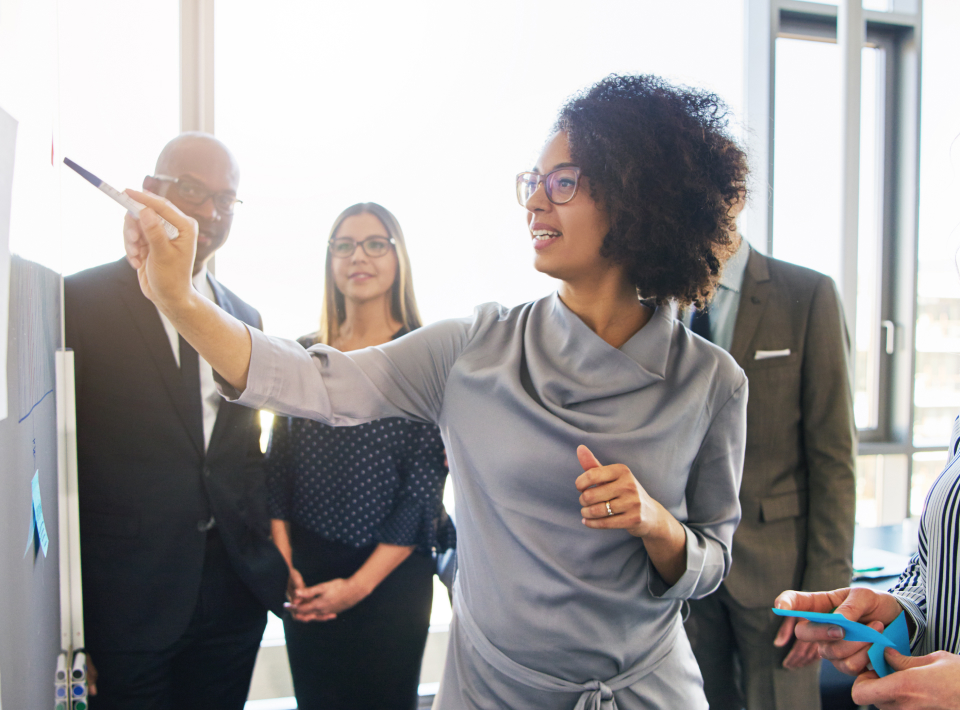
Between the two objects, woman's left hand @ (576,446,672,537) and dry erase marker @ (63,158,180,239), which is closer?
dry erase marker @ (63,158,180,239)

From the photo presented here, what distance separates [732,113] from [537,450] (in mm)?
773

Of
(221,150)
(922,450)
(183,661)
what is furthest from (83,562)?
(922,450)

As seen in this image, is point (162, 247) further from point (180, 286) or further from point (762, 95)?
point (762, 95)

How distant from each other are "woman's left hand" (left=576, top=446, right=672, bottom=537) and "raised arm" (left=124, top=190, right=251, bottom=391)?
19.8 inches

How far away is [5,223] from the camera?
0.59 meters

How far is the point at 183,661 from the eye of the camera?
1535 millimetres

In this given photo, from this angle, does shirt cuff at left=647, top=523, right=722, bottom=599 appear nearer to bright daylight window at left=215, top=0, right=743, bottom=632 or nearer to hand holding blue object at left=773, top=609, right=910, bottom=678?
hand holding blue object at left=773, top=609, right=910, bottom=678

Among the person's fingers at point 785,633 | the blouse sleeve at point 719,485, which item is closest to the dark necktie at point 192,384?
the blouse sleeve at point 719,485

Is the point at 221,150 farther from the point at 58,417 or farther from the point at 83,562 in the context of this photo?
the point at 83,562

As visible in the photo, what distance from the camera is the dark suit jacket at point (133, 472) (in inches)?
57.3

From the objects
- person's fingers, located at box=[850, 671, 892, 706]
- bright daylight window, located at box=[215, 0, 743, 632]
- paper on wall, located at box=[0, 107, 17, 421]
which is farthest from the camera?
bright daylight window, located at box=[215, 0, 743, 632]

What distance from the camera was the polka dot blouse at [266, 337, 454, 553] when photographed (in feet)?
5.24

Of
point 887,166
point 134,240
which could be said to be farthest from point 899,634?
point 887,166

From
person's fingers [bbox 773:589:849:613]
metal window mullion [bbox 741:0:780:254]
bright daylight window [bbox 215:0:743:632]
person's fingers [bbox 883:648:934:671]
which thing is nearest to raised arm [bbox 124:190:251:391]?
person's fingers [bbox 773:589:849:613]
